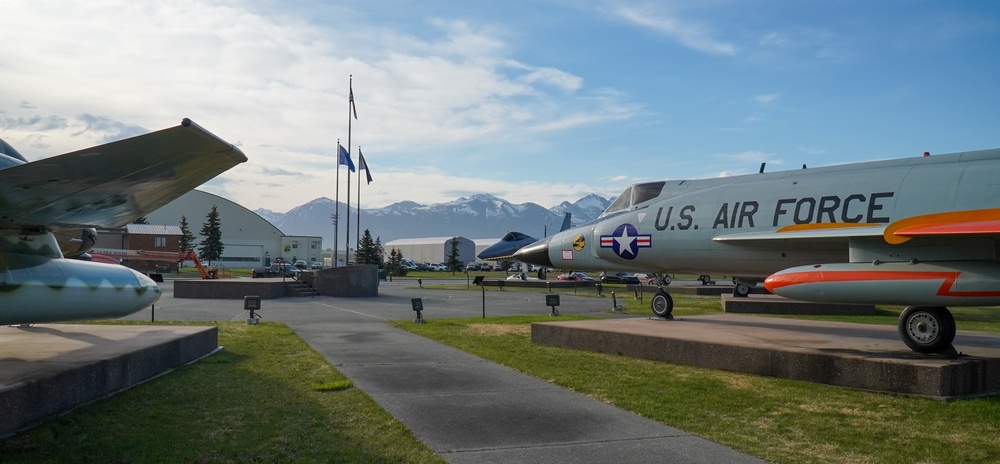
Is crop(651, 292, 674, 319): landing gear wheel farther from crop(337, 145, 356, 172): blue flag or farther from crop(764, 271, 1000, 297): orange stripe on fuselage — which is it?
crop(337, 145, 356, 172): blue flag

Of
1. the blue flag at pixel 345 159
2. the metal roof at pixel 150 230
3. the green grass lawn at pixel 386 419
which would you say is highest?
the blue flag at pixel 345 159

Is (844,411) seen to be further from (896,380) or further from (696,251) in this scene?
(696,251)

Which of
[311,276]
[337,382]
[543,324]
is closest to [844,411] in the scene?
[337,382]

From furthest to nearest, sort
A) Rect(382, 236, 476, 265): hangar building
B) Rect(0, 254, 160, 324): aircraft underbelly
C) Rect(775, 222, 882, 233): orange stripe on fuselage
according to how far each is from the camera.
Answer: Rect(382, 236, 476, 265): hangar building < Rect(775, 222, 882, 233): orange stripe on fuselage < Rect(0, 254, 160, 324): aircraft underbelly

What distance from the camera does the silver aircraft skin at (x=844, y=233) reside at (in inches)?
355

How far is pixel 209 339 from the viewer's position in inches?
456

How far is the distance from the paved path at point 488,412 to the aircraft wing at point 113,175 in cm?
310

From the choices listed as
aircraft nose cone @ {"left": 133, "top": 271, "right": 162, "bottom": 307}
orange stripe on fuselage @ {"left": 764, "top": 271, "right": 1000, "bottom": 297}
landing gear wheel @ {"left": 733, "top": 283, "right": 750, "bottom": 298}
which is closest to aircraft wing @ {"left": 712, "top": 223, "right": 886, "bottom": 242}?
orange stripe on fuselage @ {"left": 764, "top": 271, "right": 1000, "bottom": 297}

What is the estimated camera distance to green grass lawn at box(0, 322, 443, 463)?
5.64 m

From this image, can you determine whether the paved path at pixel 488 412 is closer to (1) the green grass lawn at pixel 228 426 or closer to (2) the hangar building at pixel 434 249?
(1) the green grass lawn at pixel 228 426

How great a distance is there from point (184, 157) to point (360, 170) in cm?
3587

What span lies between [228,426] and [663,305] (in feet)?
34.7

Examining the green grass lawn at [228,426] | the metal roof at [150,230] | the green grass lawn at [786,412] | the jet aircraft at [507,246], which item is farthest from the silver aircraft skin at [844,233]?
the metal roof at [150,230]

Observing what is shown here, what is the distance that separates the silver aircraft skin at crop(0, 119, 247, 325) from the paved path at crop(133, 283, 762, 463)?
3.12 meters
